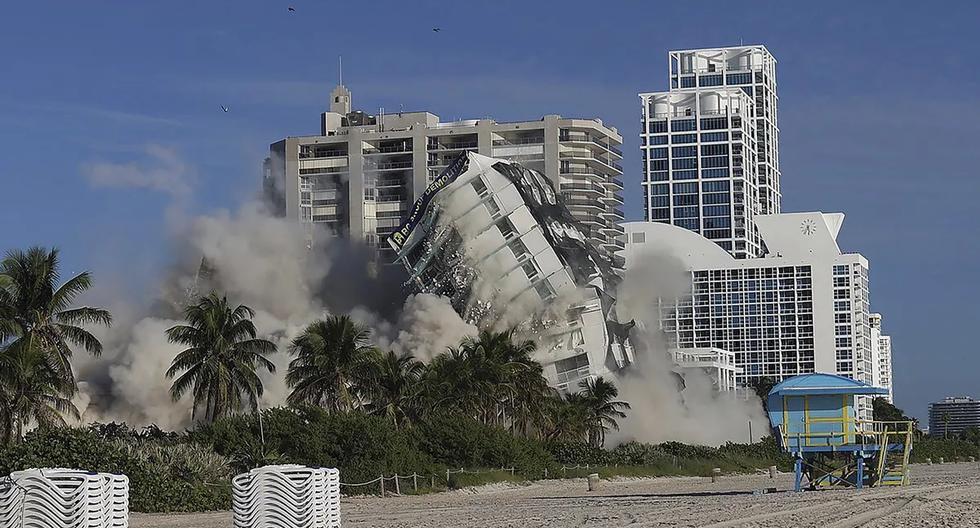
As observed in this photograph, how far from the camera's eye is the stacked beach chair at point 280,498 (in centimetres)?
2500

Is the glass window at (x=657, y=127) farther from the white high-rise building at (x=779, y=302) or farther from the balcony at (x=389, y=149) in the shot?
the balcony at (x=389, y=149)

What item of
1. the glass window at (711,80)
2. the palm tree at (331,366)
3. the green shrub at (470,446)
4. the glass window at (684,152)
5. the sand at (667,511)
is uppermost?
the glass window at (711,80)

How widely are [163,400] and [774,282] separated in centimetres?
8929

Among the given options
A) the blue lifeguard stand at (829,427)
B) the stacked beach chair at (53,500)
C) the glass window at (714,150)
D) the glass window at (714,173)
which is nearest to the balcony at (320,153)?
the glass window at (714,173)

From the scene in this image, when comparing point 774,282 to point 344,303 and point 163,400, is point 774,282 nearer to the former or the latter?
point 344,303

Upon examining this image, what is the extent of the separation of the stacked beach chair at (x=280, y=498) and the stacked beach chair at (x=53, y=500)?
95.2 inches

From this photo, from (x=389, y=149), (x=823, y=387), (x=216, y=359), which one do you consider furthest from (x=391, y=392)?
(x=389, y=149)

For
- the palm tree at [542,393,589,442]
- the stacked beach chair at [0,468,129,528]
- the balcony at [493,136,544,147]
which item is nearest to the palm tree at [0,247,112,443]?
the stacked beach chair at [0,468,129,528]

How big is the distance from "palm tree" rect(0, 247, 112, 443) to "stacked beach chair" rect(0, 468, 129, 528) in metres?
22.3

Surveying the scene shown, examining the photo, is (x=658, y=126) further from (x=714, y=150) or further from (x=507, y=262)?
(x=507, y=262)

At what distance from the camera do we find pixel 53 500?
78.4ft

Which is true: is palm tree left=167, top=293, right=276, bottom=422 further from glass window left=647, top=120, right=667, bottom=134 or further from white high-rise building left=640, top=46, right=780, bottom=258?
glass window left=647, top=120, right=667, bottom=134

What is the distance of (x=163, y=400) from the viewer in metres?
94.5

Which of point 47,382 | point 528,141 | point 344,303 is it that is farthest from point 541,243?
point 47,382
